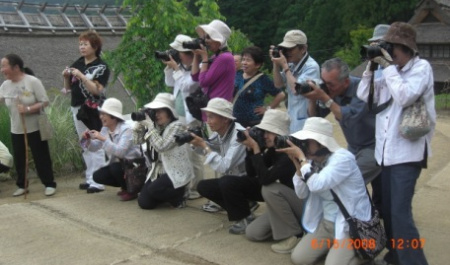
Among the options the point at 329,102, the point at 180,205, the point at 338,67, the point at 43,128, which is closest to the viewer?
the point at 329,102

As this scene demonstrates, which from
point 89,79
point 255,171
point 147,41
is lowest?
point 255,171

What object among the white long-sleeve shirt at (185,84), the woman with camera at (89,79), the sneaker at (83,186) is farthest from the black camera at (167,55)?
the sneaker at (83,186)

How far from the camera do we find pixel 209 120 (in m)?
4.46

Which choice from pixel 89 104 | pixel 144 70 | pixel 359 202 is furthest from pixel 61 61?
pixel 359 202

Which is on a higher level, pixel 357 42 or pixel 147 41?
pixel 357 42

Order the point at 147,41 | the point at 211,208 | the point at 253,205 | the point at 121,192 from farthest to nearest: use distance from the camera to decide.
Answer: the point at 147,41 → the point at 121,192 → the point at 211,208 → the point at 253,205

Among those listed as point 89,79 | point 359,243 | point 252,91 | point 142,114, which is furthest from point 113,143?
point 359,243

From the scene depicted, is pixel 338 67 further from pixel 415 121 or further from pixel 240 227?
pixel 240 227

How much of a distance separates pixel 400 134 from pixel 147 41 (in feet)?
14.9

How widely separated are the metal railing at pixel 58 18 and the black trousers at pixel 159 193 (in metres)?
15.7

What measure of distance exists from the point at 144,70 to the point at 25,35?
13959 mm

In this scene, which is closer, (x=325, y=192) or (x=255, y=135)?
(x=325, y=192)

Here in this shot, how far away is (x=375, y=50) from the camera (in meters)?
3.36

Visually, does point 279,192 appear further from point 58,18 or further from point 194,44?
point 58,18
